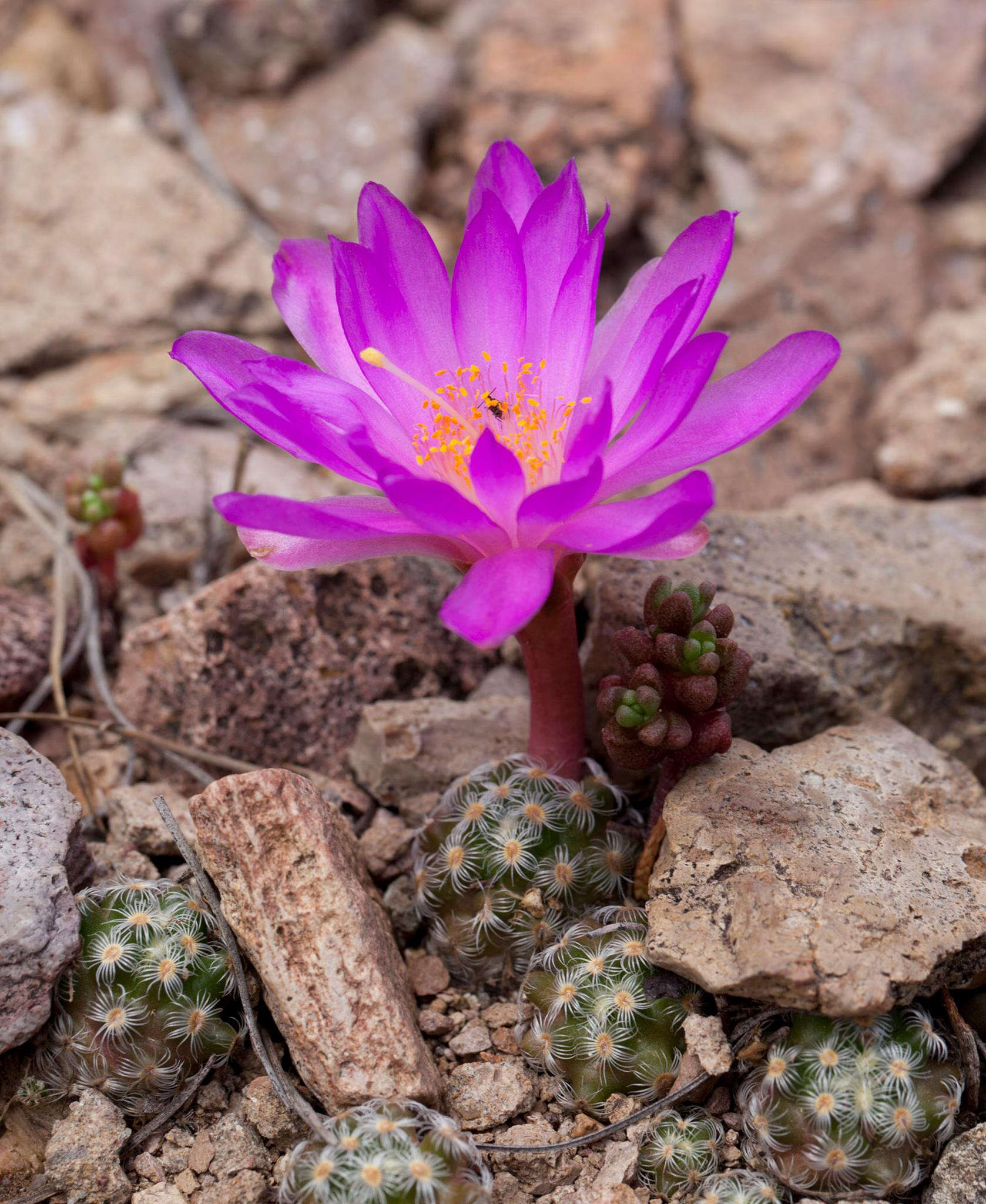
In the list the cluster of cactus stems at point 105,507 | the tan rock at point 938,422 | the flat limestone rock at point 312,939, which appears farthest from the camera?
the tan rock at point 938,422

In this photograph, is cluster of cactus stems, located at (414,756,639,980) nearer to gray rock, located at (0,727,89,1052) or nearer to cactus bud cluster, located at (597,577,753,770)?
cactus bud cluster, located at (597,577,753,770)

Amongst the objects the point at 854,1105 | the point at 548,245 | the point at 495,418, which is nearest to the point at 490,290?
the point at 548,245

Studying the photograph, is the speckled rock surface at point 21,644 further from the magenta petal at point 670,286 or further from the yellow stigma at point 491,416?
the magenta petal at point 670,286

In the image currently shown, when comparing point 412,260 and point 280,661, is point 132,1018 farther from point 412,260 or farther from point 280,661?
point 412,260

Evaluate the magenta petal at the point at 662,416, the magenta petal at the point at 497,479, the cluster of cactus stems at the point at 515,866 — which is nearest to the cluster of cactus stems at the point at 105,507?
the cluster of cactus stems at the point at 515,866

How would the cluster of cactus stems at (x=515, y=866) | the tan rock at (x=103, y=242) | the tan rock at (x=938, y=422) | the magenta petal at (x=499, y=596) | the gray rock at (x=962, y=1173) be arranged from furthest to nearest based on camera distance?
the tan rock at (x=103, y=242), the tan rock at (x=938, y=422), the cluster of cactus stems at (x=515, y=866), the gray rock at (x=962, y=1173), the magenta petal at (x=499, y=596)

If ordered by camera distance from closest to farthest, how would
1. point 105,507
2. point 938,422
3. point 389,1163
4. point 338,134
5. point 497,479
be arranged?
point 389,1163 → point 497,479 → point 105,507 → point 938,422 → point 338,134
